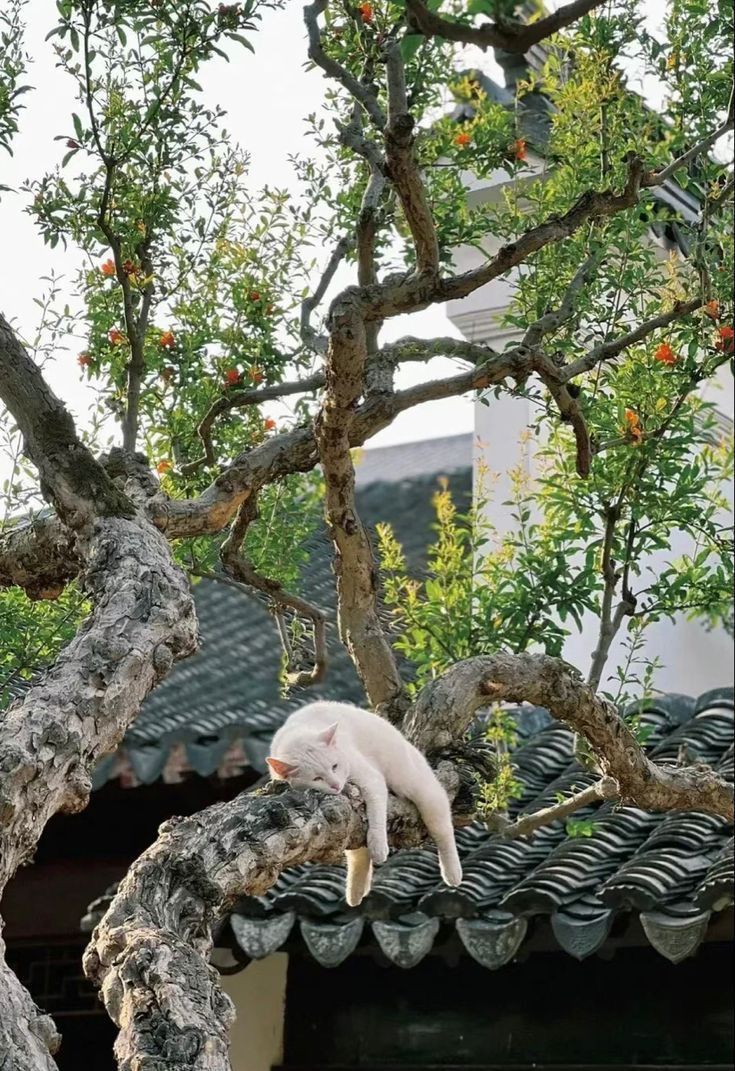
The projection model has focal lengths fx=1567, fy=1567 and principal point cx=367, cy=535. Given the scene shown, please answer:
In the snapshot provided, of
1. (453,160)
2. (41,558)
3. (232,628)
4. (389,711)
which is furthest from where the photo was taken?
(232,628)

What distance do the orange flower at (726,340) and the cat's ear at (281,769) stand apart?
1.64 m

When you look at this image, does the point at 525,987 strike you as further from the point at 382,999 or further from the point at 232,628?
the point at 232,628

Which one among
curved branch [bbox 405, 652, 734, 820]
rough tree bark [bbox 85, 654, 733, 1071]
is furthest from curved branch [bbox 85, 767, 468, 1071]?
curved branch [bbox 405, 652, 734, 820]

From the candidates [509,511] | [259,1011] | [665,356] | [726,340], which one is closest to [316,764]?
[665,356]

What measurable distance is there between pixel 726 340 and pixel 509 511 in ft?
11.9

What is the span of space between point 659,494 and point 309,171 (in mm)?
1407

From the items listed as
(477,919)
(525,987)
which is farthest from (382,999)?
(477,919)

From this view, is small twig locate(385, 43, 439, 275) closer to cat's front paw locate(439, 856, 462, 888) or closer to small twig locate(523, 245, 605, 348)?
small twig locate(523, 245, 605, 348)

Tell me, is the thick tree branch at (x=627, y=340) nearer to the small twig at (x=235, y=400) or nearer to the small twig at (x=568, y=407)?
the small twig at (x=568, y=407)

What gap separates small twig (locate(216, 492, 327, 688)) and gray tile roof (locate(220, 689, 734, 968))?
4.34ft

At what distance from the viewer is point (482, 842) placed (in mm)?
6273

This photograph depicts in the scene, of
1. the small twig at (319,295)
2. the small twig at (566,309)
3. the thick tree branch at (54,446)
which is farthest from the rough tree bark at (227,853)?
the small twig at (319,295)

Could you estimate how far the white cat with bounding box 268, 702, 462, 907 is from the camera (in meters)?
3.26

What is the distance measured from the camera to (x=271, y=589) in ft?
13.6
